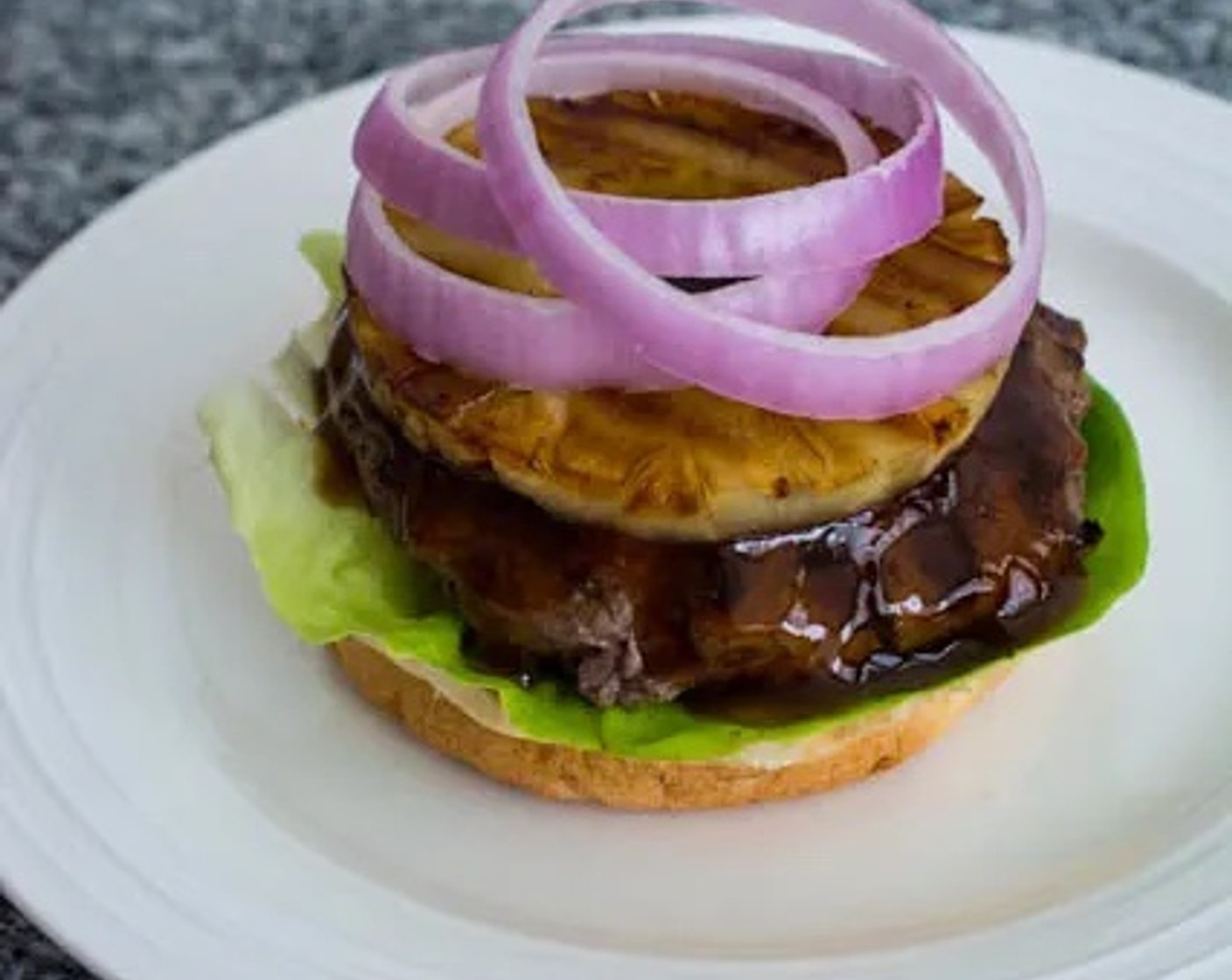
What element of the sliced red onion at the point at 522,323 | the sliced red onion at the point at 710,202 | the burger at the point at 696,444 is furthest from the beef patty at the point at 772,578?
the sliced red onion at the point at 710,202

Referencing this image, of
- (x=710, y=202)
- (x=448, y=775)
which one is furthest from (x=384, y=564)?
(x=710, y=202)

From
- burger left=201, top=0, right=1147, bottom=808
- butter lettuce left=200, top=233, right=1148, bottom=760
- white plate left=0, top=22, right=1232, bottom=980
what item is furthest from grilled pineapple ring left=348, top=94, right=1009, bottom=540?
white plate left=0, top=22, right=1232, bottom=980

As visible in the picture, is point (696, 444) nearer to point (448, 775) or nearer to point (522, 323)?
point (522, 323)

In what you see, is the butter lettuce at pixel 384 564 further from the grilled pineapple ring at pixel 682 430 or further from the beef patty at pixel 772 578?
the grilled pineapple ring at pixel 682 430

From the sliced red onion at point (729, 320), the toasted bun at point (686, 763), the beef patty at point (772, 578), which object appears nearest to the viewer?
the sliced red onion at point (729, 320)

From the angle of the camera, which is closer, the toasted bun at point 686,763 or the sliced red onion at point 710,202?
the sliced red onion at point 710,202

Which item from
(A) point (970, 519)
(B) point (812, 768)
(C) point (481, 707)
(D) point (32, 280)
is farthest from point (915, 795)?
(D) point (32, 280)

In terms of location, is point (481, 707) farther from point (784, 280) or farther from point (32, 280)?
point (32, 280)
